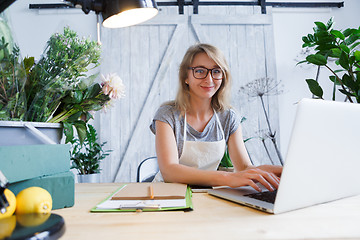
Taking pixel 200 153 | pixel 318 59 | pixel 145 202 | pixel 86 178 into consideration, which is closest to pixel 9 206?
pixel 145 202

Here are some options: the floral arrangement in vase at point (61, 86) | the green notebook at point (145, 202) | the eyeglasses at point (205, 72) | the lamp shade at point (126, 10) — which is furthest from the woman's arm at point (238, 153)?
the lamp shade at point (126, 10)

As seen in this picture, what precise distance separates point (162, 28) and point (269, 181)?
2740 mm

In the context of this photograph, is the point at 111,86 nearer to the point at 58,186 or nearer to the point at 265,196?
the point at 58,186

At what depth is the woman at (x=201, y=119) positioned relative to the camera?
1.47 m

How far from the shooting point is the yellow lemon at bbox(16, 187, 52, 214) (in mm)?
528

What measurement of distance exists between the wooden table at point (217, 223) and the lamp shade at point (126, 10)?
475 millimetres

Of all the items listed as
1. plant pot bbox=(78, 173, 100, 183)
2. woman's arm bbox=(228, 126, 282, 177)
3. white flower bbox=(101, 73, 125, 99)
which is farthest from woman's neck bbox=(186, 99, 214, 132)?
plant pot bbox=(78, 173, 100, 183)

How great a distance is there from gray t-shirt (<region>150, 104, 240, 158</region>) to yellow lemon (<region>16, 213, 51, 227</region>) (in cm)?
96

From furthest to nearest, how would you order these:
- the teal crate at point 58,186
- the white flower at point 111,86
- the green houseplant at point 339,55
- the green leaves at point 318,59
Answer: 1. the green leaves at point 318,59
2. the green houseplant at point 339,55
3. the white flower at point 111,86
4. the teal crate at point 58,186

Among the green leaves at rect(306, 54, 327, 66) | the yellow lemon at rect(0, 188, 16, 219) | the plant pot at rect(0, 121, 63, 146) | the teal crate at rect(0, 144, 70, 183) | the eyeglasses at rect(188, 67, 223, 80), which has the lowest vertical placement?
the yellow lemon at rect(0, 188, 16, 219)

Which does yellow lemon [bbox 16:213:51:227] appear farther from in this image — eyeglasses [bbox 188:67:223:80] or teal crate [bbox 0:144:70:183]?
eyeglasses [bbox 188:67:223:80]

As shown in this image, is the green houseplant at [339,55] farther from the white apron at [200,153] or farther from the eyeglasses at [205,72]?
the white apron at [200,153]

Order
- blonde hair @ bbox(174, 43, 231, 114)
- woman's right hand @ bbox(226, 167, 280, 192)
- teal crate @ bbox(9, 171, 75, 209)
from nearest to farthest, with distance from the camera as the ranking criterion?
teal crate @ bbox(9, 171, 75, 209) → woman's right hand @ bbox(226, 167, 280, 192) → blonde hair @ bbox(174, 43, 231, 114)

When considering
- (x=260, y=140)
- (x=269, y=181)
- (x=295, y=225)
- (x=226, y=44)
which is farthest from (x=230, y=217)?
(x=226, y=44)
